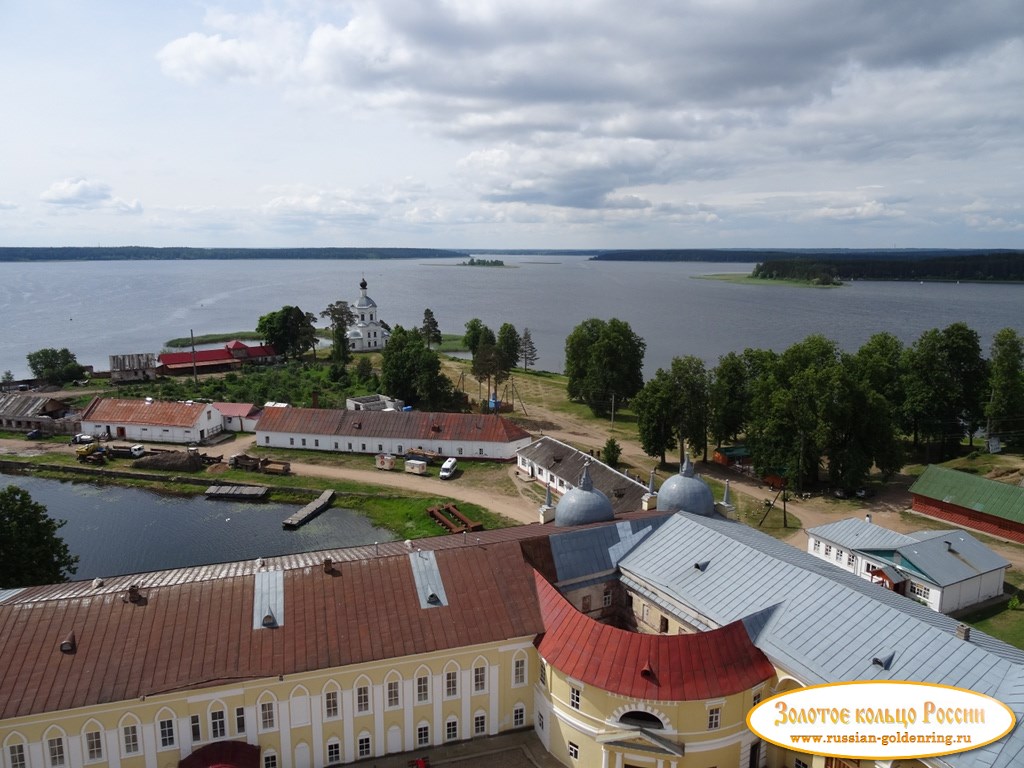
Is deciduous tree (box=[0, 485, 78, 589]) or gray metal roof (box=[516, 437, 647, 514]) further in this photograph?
gray metal roof (box=[516, 437, 647, 514])

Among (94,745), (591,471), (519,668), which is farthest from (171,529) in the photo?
(519,668)

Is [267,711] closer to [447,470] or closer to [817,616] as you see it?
[817,616]

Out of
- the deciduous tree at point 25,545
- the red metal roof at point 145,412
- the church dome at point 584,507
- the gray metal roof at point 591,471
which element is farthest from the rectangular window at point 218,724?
the red metal roof at point 145,412

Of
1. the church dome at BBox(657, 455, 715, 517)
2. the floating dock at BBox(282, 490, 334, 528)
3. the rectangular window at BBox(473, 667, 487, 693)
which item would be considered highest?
the church dome at BBox(657, 455, 715, 517)

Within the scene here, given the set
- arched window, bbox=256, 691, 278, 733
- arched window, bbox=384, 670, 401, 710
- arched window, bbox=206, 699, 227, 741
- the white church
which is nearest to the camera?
arched window, bbox=206, 699, 227, 741

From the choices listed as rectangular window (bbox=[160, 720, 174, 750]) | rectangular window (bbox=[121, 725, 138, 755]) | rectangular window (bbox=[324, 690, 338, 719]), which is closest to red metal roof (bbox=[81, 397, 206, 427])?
rectangular window (bbox=[121, 725, 138, 755])

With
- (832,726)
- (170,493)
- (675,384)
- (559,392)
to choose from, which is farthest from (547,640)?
(559,392)

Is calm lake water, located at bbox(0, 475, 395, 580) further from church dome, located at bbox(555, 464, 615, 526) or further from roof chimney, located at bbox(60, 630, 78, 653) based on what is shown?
roof chimney, located at bbox(60, 630, 78, 653)

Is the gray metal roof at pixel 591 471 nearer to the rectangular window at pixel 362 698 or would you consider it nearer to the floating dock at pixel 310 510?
the floating dock at pixel 310 510
